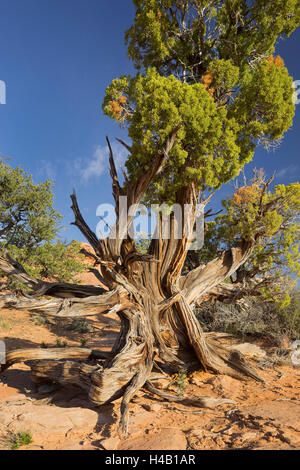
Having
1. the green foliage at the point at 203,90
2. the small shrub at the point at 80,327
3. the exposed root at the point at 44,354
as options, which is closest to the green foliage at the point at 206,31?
the green foliage at the point at 203,90

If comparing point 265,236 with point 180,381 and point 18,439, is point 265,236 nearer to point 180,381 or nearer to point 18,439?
point 180,381

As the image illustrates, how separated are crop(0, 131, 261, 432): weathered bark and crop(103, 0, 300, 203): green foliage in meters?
0.66

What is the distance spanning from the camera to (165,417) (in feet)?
15.4

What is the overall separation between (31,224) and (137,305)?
10.1 metres

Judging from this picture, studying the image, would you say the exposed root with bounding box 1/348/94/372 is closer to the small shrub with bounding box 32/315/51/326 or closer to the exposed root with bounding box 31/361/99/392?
the exposed root with bounding box 31/361/99/392

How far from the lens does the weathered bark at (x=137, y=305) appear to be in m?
5.45

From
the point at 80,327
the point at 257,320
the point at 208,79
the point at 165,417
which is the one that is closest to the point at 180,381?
the point at 165,417

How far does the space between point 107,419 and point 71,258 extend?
12.9 meters

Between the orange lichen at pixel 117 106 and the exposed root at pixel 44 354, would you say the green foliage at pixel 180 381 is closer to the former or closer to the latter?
the exposed root at pixel 44 354

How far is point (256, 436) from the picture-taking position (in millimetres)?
3795

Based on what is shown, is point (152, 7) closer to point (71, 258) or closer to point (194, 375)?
point (194, 375)

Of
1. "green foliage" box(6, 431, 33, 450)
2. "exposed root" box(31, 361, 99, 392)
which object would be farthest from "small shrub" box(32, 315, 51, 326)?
"green foliage" box(6, 431, 33, 450)

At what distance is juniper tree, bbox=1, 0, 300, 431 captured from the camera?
6.15m
